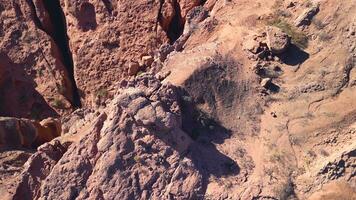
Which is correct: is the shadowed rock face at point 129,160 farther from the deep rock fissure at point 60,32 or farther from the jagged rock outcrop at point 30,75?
the deep rock fissure at point 60,32

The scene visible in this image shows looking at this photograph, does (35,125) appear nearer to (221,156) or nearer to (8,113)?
(8,113)

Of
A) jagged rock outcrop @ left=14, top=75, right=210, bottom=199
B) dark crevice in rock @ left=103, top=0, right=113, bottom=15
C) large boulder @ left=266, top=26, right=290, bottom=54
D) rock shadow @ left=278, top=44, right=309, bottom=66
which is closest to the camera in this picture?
jagged rock outcrop @ left=14, top=75, right=210, bottom=199

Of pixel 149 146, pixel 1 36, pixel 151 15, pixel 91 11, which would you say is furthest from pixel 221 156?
pixel 1 36

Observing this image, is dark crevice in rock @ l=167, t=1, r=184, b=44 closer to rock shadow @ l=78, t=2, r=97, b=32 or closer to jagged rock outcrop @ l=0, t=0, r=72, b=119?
rock shadow @ l=78, t=2, r=97, b=32

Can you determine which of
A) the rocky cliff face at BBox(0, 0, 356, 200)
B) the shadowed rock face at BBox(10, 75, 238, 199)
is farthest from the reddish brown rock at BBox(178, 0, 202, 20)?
the shadowed rock face at BBox(10, 75, 238, 199)

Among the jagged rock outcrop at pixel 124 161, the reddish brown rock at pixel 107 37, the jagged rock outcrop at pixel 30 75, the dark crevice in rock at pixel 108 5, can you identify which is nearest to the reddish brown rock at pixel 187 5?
the reddish brown rock at pixel 107 37

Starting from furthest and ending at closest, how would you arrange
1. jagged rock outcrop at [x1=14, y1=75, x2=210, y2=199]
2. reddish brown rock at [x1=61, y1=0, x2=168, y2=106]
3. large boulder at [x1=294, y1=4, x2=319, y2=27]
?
reddish brown rock at [x1=61, y1=0, x2=168, y2=106] → large boulder at [x1=294, y1=4, x2=319, y2=27] → jagged rock outcrop at [x1=14, y1=75, x2=210, y2=199]
